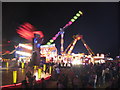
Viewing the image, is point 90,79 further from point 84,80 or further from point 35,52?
point 35,52

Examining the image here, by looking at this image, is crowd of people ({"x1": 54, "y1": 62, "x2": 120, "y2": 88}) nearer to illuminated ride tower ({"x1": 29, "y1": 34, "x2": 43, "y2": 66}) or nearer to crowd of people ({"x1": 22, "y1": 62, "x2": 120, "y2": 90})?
crowd of people ({"x1": 22, "y1": 62, "x2": 120, "y2": 90})

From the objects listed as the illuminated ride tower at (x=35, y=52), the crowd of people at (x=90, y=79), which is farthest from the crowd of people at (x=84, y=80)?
the illuminated ride tower at (x=35, y=52)

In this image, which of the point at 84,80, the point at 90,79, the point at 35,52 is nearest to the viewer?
the point at 84,80

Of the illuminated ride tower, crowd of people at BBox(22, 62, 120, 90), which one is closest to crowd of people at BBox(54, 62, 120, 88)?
crowd of people at BBox(22, 62, 120, 90)

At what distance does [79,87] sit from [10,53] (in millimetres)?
17554

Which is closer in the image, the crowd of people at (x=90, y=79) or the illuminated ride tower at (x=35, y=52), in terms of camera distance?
the crowd of people at (x=90, y=79)

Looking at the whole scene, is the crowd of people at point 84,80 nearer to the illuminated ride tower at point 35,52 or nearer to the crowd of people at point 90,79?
the crowd of people at point 90,79

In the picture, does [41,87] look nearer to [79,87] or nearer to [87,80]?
[79,87]

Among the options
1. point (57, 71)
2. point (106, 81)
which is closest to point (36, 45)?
point (57, 71)

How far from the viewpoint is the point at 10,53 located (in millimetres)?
19672

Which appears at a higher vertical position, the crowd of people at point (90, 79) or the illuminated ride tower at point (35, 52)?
the illuminated ride tower at point (35, 52)

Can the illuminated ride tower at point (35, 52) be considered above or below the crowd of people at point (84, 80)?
above

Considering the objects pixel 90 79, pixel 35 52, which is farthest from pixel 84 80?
pixel 35 52

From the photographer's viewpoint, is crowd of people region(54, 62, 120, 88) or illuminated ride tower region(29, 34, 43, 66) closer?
crowd of people region(54, 62, 120, 88)
